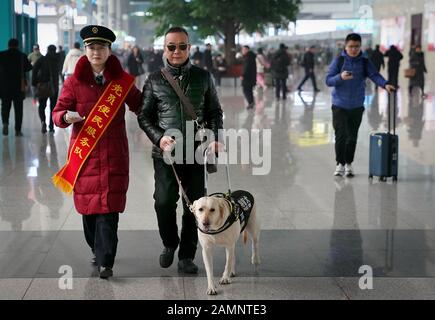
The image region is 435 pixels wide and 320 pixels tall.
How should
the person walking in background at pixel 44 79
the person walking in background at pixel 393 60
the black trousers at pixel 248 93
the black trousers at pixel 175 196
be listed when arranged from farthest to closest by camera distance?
the person walking in background at pixel 393 60 < the black trousers at pixel 248 93 < the person walking in background at pixel 44 79 < the black trousers at pixel 175 196

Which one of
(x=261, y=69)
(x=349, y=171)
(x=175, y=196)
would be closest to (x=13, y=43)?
(x=349, y=171)

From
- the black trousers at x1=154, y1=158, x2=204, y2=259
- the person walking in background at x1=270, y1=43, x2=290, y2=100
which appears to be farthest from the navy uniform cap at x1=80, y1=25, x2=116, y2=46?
the person walking in background at x1=270, y1=43, x2=290, y2=100

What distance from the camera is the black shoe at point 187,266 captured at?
5.73 metres

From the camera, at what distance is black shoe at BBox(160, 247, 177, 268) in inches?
230

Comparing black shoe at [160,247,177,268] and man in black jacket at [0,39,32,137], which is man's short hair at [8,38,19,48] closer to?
man in black jacket at [0,39,32,137]

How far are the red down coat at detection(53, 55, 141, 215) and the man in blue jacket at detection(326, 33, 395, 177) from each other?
15.3 feet

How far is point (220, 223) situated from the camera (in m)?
5.11

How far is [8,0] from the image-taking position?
24.0m

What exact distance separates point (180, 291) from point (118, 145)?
3.79 feet

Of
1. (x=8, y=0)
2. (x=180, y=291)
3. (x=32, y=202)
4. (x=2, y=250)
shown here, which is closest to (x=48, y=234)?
(x=2, y=250)

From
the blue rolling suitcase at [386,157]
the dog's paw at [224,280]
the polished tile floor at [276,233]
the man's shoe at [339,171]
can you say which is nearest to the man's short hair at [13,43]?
the polished tile floor at [276,233]

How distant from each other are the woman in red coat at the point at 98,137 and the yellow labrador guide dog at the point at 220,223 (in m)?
0.76

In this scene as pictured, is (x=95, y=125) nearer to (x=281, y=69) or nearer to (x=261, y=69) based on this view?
(x=281, y=69)

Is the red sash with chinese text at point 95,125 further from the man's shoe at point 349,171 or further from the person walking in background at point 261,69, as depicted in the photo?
the person walking in background at point 261,69
